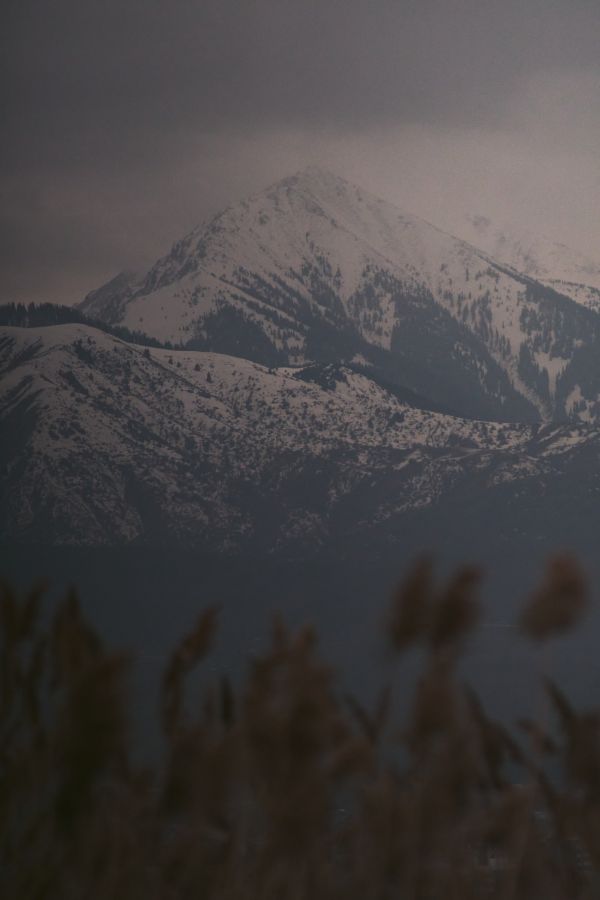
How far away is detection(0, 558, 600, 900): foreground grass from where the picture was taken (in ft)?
26.2

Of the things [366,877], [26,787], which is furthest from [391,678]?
[26,787]

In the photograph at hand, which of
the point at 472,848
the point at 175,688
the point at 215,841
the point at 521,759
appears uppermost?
the point at 175,688

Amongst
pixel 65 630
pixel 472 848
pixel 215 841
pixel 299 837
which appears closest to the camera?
pixel 299 837

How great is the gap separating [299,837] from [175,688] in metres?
2.56

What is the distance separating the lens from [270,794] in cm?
845

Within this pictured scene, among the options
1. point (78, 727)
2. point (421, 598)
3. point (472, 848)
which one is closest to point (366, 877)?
point (421, 598)

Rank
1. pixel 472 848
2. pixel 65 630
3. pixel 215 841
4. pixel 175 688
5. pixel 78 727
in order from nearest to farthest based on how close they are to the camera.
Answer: pixel 78 727, pixel 65 630, pixel 175 688, pixel 215 841, pixel 472 848

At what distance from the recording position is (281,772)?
26.3 ft

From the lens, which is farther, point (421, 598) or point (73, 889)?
point (73, 889)

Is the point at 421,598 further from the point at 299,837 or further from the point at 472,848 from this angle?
the point at 472,848

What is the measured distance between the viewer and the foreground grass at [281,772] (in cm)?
798

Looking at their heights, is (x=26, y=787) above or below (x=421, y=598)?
below

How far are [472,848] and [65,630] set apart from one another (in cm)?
901

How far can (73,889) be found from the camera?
10.0m
